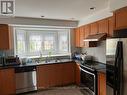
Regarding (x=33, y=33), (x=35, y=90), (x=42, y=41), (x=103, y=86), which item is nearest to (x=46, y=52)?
(x=42, y=41)

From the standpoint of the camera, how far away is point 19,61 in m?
4.16

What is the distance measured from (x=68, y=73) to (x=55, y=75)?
1.56ft

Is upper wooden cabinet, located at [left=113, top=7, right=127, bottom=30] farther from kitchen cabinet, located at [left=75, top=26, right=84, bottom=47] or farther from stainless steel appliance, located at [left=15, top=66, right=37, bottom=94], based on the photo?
stainless steel appliance, located at [left=15, top=66, right=37, bottom=94]

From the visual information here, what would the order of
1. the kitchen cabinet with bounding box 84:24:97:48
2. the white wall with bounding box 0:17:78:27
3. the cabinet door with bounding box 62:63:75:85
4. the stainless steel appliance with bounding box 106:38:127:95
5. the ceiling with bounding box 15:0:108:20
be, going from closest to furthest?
the stainless steel appliance with bounding box 106:38:127:95
the ceiling with bounding box 15:0:108:20
the white wall with bounding box 0:17:78:27
the kitchen cabinet with bounding box 84:24:97:48
the cabinet door with bounding box 62:63:75:85

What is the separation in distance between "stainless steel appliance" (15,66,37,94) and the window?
0.96 metres

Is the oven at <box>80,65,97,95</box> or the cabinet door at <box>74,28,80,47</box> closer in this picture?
the oven at <box>80,65,97,95</box>

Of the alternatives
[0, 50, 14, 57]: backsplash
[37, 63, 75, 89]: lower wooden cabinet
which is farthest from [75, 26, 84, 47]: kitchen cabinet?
[0, 50, 14, 57]: backsplash

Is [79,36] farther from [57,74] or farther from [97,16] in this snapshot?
[57,74]

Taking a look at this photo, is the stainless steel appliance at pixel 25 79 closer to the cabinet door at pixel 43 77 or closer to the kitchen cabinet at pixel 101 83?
the cabinet door at pixel 43 77

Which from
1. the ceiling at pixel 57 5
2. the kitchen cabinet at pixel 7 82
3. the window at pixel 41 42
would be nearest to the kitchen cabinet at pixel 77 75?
the window at pixel 41 42

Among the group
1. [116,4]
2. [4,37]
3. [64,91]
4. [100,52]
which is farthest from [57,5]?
[64,91]

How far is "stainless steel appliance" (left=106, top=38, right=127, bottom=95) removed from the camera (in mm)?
1981

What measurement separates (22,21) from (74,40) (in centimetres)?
219

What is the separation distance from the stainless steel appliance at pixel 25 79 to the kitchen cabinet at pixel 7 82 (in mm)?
126
